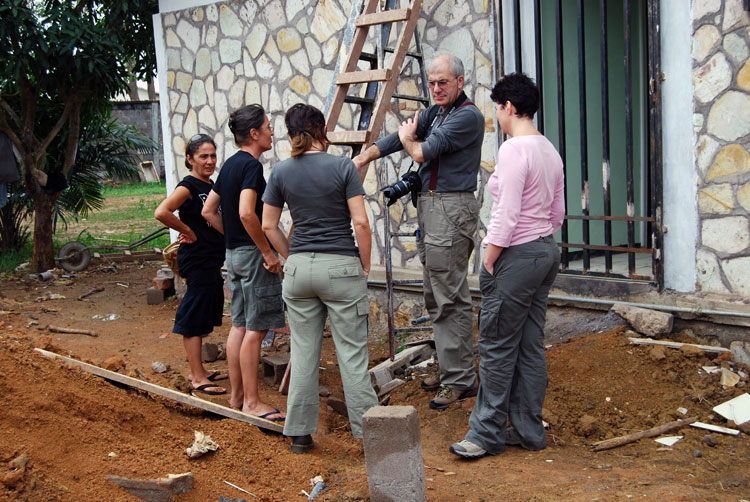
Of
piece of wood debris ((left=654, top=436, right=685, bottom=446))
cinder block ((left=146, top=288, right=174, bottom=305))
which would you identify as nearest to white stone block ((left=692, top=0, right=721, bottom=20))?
piece of wood debris ((left=654, top=436, right=685, bottom=446))

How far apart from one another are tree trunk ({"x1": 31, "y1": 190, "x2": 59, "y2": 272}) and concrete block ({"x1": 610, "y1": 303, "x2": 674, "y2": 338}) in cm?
839

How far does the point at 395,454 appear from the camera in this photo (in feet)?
10.6

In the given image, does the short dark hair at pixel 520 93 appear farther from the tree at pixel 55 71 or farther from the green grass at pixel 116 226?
the green grass at pixel 116 226

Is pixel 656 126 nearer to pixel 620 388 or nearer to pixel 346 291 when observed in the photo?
pixel 620 388

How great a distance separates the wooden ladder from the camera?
495 cm

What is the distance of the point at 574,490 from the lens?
339 centimetres

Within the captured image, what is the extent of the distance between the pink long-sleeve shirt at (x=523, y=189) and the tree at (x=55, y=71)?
705 centimetres

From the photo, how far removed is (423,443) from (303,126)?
2003 mm

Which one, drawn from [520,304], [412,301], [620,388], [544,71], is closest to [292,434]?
[520,304]

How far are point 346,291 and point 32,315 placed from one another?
562 centimetres

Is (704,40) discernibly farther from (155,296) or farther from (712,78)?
(155,296)

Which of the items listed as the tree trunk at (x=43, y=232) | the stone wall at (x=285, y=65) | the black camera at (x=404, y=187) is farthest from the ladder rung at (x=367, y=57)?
the tree trunk at (x=43, y=232)

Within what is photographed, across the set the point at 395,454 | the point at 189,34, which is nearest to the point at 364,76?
the point at 395,454

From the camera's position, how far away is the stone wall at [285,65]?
606cm
